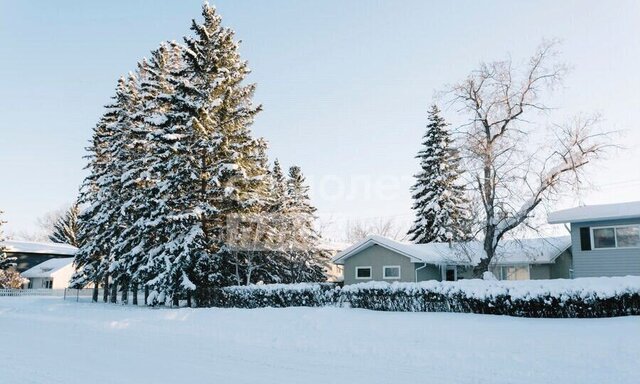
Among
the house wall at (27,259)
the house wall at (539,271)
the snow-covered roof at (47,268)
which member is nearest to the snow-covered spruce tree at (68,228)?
the house wall at (27,259)

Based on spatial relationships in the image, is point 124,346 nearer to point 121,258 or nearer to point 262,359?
point 262,359

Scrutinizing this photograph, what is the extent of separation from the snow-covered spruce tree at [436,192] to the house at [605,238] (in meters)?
12.5

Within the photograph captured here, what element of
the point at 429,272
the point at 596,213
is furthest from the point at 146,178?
the point at 596,213

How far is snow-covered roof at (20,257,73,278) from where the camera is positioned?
53694 mm

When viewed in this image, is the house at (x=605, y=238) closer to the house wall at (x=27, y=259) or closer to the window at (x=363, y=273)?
the window at (x=363, y=273)

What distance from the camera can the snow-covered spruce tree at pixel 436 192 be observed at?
33.7 metres

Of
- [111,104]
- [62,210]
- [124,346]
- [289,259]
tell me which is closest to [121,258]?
[289,259]

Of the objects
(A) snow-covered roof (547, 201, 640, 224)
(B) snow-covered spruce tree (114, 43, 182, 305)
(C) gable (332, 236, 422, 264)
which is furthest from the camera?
(C) gable (332, 236, 422, 264)

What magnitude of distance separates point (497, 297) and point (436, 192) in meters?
21.9

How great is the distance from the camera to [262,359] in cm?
923

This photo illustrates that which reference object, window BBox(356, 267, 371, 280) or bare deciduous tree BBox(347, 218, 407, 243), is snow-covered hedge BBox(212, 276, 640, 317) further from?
bare deciduous tree BBox(347, 218, 407, 243)

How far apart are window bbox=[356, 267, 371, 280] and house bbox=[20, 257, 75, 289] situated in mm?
38611

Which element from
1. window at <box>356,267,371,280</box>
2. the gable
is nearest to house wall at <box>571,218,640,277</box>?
the gable

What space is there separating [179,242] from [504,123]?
52.7ft
